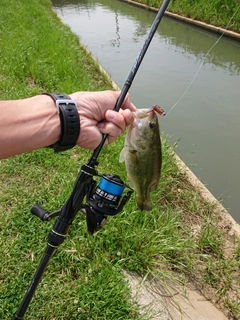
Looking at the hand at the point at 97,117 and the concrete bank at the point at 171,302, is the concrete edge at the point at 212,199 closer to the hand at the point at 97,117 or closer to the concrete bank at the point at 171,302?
the concrete bank at the point at 171,302

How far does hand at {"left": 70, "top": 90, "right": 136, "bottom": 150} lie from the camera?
1.54 meters

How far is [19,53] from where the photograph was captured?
21.1 feet

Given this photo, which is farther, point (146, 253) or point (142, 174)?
point (146, 253)

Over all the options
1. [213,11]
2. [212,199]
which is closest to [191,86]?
[212,199]

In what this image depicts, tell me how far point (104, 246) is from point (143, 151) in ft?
3.46

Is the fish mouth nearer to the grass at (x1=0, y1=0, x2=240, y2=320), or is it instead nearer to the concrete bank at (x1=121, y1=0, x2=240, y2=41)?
the grass at (x1=0, y1=0, x2=240, y2=320)

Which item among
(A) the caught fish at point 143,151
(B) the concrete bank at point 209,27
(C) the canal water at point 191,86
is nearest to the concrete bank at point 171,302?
(A) the caught fish at point 143,151

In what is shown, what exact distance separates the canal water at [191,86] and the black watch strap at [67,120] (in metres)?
2.71

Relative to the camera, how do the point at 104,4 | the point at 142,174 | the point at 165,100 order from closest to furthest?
the point at 142,174 → the point at 165,100 → the point at 104,4

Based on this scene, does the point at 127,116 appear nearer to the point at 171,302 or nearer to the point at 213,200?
the point at 171,302

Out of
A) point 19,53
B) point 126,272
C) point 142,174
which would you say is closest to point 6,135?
point 142,174

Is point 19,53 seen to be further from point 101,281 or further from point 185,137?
point 101,281

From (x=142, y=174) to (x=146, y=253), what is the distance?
876 millimetres

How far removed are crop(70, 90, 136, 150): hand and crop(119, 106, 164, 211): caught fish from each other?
0.10 metres
